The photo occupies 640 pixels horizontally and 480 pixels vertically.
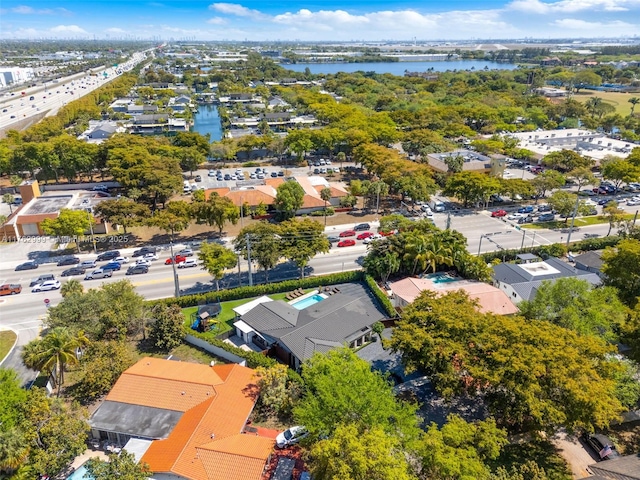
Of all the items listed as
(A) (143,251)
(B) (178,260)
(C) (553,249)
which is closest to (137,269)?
(B) (178,260)

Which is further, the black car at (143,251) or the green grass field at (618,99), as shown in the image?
the green grass field at (618,99)

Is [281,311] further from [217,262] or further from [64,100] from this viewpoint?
[64,100]

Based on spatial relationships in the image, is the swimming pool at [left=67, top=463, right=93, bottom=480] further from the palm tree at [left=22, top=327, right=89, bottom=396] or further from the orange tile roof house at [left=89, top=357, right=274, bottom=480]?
the palm tree at [left=22, top=327, right=89, bottom=396]

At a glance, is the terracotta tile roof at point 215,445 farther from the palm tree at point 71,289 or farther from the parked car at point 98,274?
the parked car at point 98,274

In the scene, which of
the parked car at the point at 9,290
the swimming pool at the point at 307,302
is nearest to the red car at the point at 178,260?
the parked car at the point at 9,290

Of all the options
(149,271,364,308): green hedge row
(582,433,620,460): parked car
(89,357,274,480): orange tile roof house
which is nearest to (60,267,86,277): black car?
(149,271,364,308): green hedge row

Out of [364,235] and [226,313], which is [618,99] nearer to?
[364,235]

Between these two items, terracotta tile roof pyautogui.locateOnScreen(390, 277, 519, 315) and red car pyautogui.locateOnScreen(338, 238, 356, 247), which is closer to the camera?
terracotta tile roof pyautogui.locateOnScreen(390, 277, 519, 315)
